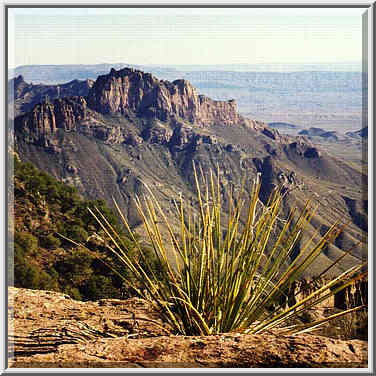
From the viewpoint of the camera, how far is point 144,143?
89000mm

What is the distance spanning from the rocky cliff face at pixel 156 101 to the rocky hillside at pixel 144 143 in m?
0.21

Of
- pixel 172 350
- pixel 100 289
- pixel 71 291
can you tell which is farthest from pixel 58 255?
pixel 172 350

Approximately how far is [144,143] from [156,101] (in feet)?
33.2

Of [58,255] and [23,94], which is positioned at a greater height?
[23,94]

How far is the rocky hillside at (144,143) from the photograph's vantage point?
75.4 metres

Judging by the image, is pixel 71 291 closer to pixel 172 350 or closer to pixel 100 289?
pixel 100 289

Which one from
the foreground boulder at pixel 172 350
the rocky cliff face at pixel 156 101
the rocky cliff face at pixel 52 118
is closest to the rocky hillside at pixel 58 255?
the foreground boulder at pixel 172 350

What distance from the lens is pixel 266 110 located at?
18078mm

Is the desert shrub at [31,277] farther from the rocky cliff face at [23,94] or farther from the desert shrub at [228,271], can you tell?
the desert shrub at [228,271]

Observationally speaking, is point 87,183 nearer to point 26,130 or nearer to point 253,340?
point 26,130

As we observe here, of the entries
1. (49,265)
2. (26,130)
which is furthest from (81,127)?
(49,265)

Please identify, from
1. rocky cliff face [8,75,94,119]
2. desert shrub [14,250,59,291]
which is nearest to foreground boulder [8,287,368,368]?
rocky cliff face [8,75,94,119]

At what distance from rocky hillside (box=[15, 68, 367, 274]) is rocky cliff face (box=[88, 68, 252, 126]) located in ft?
0.70

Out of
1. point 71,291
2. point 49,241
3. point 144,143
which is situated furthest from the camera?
point 144,143
